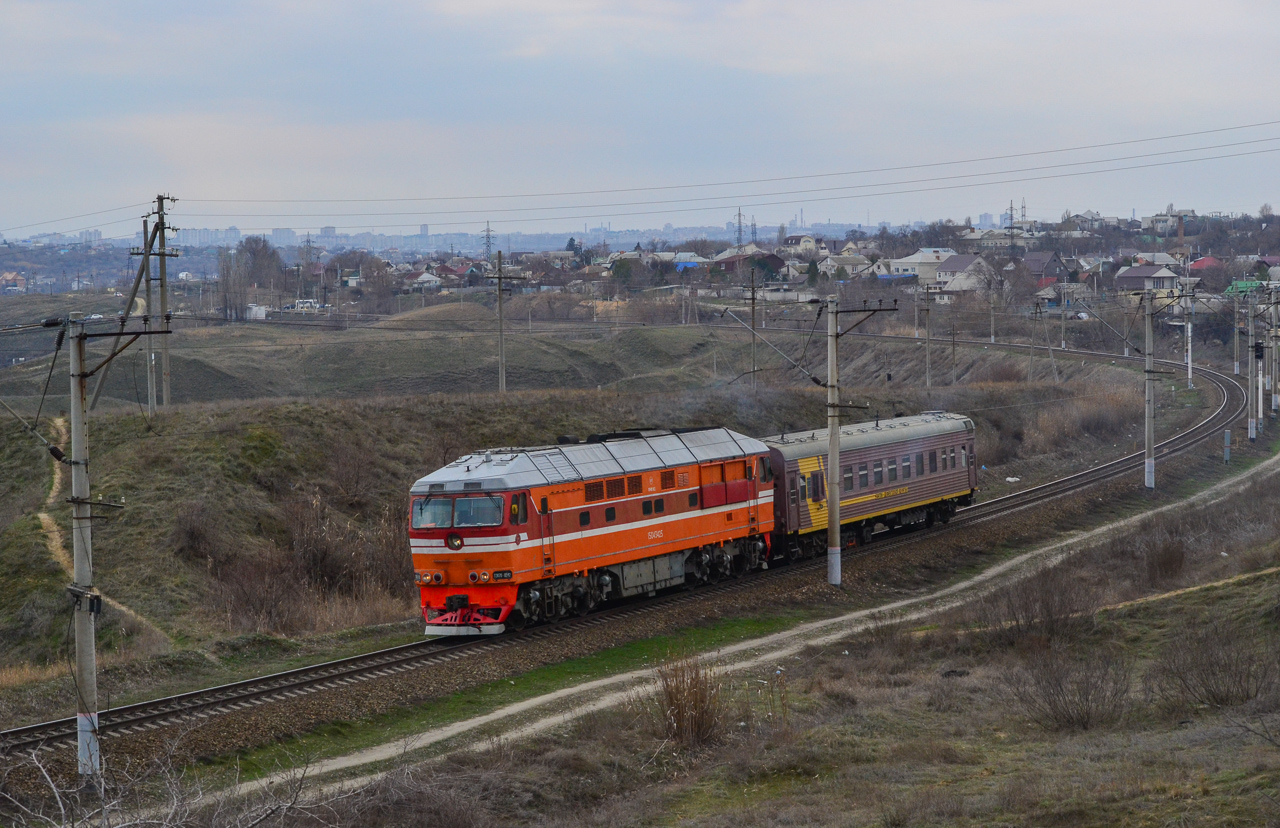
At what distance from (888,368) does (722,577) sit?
229ft

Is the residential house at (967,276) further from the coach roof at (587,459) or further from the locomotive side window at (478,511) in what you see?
the locomotive side window at (478,511)

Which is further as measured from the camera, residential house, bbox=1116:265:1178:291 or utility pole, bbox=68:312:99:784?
residential house, bbox=1116:265:1178:291

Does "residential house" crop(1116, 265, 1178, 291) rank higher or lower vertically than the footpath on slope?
higher

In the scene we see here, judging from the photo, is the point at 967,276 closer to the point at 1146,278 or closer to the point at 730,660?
the point at 1146,278

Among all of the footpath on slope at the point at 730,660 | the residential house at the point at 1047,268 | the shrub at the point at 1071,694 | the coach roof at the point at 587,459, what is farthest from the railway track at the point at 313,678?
the residential house at the point at 1047,268

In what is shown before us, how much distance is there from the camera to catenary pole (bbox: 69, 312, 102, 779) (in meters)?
16.0

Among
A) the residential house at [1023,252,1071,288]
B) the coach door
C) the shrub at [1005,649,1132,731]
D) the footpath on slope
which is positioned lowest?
the footpath on slope

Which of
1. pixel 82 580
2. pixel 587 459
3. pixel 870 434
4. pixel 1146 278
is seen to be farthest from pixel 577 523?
pixel 1146 278

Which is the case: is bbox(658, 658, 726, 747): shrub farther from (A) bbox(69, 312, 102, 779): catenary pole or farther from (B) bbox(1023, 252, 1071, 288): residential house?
(B) bbox(1023, 252, 1071, 288): residential house

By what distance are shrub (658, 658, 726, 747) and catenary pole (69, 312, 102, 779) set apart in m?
8.43

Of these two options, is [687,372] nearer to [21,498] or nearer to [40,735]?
[21,498]

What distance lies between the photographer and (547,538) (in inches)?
974

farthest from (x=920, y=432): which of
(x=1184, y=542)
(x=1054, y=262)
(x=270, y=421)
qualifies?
(x=1054, y=262)

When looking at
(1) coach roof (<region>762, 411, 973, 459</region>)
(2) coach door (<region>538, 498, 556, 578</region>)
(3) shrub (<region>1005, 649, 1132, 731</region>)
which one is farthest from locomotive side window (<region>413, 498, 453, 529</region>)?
(1) coach roof (<region>762, 411, 973, 459</region>)
